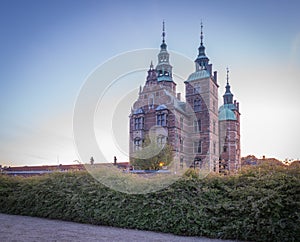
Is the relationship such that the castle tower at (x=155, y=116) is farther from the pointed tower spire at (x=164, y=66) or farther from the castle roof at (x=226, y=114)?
the castle roof at (x=226, y=114)

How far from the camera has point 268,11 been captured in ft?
29.5

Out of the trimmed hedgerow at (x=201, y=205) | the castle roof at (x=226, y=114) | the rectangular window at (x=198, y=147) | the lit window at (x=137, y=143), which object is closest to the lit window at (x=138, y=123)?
the lit window at (x=137, y=143)

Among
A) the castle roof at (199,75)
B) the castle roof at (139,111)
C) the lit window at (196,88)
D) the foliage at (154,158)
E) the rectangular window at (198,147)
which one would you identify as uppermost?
the castle roof at (199,75)

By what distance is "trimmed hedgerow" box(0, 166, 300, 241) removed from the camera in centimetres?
545

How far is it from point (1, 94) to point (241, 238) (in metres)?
9.75

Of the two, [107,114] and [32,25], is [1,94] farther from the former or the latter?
[107,114]

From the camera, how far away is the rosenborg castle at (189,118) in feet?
82.9

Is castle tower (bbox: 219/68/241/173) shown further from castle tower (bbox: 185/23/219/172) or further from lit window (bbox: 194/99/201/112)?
lit window (bbox: 194/99/201/112)

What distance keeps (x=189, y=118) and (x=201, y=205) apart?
73.8 feet

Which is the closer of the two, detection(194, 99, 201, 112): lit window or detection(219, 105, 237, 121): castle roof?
detection(194, 99, 201, 112): lit window

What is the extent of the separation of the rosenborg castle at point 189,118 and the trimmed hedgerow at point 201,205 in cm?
1624

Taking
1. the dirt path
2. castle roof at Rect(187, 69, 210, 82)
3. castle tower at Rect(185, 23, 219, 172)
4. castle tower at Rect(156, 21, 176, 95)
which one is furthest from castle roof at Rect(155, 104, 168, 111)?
the dirt path

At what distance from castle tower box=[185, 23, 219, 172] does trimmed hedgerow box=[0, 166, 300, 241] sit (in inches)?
769

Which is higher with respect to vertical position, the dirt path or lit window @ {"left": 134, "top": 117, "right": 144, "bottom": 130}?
lit window @ {"left": 134, "top": 117, "right": 144, "bottom": 130}
